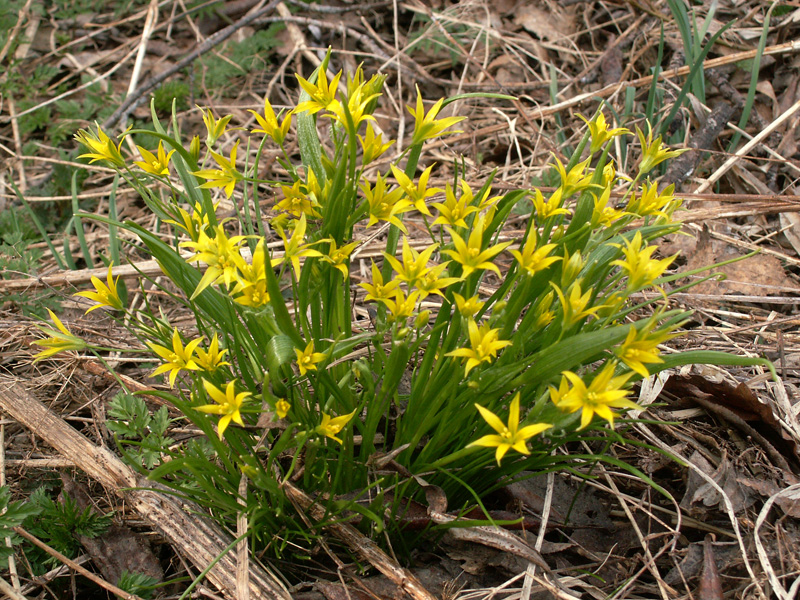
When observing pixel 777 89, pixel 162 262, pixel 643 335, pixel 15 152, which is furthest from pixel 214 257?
pixel 777 89

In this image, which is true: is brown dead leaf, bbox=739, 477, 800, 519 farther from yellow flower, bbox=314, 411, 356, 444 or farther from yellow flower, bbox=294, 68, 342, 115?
yellow flower, bbox=294, 68, 342, 115

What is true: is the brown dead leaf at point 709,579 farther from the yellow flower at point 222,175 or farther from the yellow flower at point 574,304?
the yellow flower at point 222,175

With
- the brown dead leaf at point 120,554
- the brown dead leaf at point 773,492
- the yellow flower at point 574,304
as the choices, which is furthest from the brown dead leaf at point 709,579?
the brown dead leaf at point 120,554

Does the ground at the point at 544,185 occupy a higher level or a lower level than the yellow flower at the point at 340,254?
lower

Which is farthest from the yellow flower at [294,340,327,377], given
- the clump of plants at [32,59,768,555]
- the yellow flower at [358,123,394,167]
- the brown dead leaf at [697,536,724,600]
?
the brown dead leaf at [697,536,724,600]

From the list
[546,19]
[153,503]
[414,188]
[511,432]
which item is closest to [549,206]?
[414,188]
